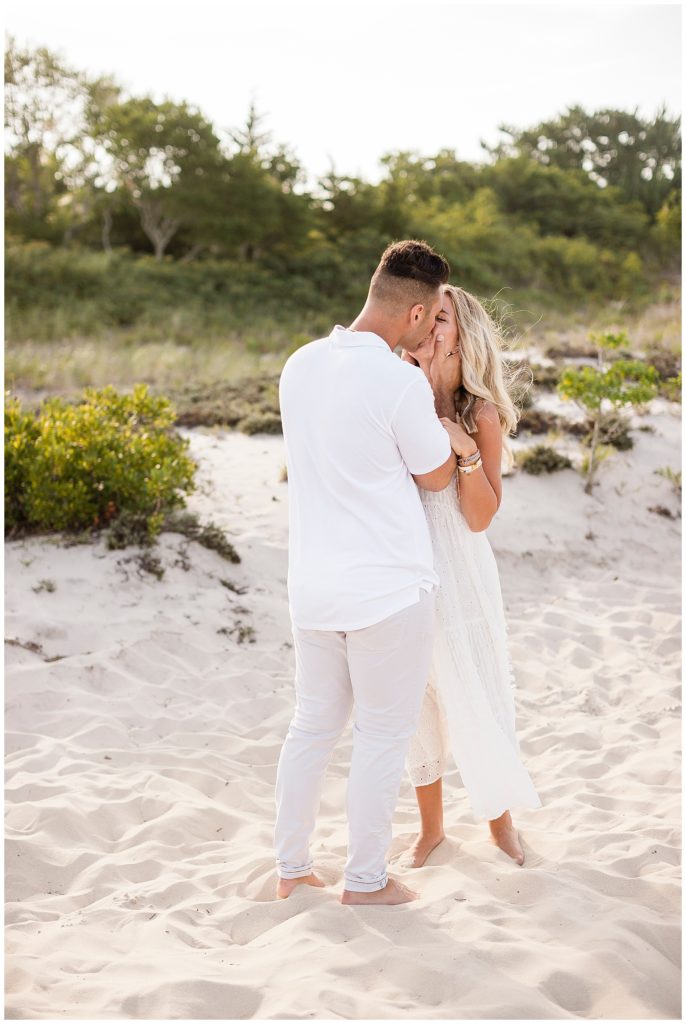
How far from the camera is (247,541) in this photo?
25.2 ft

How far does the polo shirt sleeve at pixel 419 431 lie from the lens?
2.91 meters

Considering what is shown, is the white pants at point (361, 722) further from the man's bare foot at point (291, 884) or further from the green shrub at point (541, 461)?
the green shrub at point (541, 461)

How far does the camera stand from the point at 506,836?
12.7 feet

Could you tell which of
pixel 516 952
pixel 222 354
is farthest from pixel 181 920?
pixel 222 354

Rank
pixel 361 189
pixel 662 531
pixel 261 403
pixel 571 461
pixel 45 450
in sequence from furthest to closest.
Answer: pixel 361 189, pixel 261 403, pixel 571 461, pixel 662 531, pixel 45 450

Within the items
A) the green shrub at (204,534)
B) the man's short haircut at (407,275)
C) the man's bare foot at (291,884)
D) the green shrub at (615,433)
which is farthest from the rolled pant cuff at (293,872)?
the green shrub at (615,433)

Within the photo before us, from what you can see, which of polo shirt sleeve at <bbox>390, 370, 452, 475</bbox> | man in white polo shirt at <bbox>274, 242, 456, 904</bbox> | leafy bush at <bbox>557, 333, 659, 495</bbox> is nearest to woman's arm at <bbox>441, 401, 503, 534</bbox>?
man in white polo shirt at <bbox>274, 242, 456, 904</bbox>

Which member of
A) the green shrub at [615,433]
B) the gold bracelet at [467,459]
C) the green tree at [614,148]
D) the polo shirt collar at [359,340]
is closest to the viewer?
the polo shirt collar at [359,340]

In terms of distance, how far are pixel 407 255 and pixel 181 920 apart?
254 centimetres

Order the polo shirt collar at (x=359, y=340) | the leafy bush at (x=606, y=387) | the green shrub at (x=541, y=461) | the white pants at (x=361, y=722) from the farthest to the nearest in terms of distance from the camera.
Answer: the green shrub at (x=541, y=461) < the leafy bush at (x=606, y=387) < the white pants at (x=361, y=722) < the polo shirt collar at (x=359, y=340)

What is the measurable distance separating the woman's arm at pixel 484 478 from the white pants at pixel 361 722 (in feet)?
1.39

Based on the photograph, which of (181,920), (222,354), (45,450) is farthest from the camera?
(222,354)

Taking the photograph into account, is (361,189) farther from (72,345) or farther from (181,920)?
(181,920)

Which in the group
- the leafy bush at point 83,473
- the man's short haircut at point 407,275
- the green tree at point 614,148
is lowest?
the leafy bush at point 83,473
